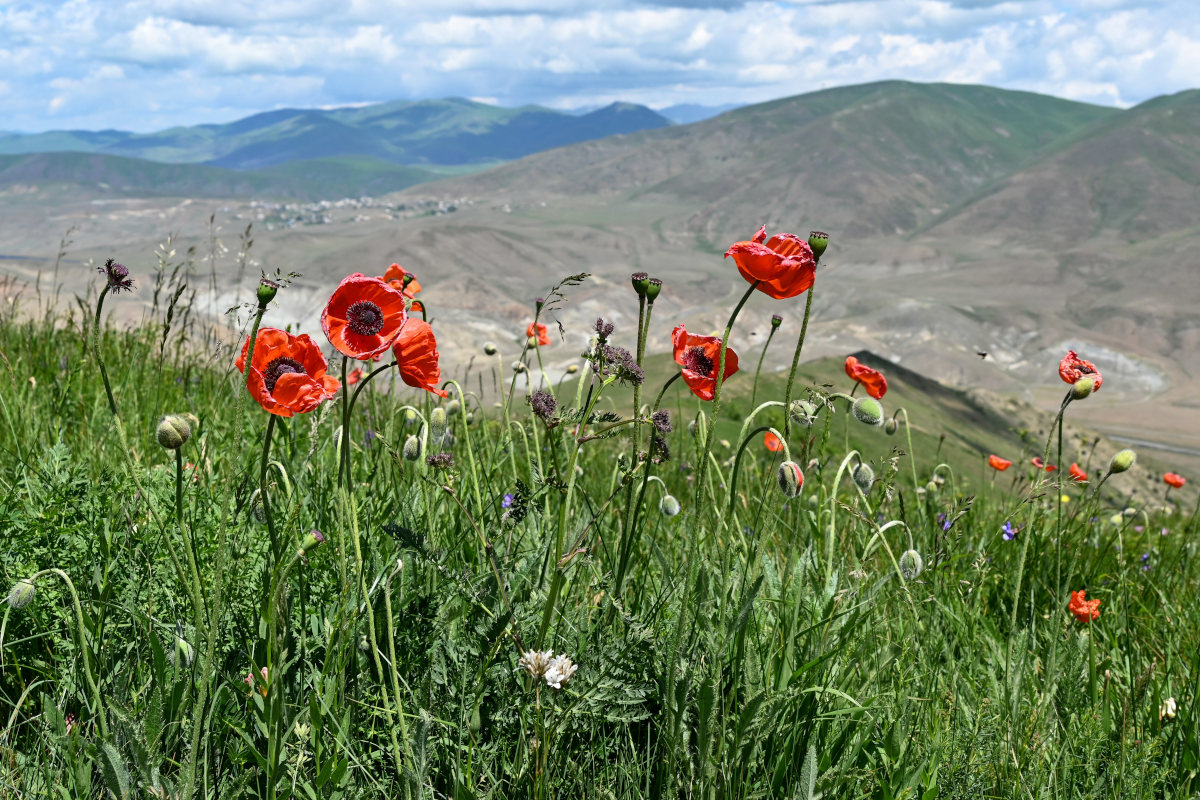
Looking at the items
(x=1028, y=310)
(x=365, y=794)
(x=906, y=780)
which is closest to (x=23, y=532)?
(x=365, y=794)

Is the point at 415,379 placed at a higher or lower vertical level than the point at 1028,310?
higher

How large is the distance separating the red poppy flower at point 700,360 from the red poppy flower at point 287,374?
81 centimetres

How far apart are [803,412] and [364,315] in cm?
99

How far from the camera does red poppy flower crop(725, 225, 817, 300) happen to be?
1.68 meters

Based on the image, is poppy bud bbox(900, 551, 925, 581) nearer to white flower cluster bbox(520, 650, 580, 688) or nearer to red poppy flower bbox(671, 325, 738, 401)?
red poppy flower bbox(671, 325, 738, 401)

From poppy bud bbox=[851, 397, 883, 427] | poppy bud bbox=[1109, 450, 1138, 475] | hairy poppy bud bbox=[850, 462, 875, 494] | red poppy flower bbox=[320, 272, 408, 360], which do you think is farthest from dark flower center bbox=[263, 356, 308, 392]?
poppy bud bbox=[1109, 450, 1138, 475]

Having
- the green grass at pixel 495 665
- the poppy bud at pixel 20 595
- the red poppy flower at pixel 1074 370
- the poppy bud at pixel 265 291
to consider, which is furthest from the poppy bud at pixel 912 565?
the poppy bud at pixel 20 595

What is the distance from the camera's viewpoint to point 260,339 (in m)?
1.75

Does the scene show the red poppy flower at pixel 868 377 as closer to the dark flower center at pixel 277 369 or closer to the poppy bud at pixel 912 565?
the poppy bud at pixel 912 565

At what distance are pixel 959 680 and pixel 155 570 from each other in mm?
2252

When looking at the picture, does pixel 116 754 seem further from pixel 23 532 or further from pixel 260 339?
pixel 23 532

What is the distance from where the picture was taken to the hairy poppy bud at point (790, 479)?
1.87 m

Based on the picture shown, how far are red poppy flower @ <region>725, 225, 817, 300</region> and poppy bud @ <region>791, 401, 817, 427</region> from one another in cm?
30

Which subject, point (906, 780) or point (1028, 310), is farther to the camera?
point (1028, 310)
